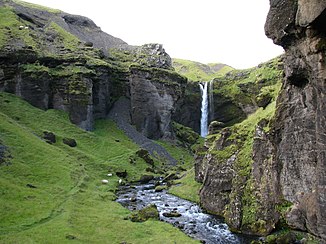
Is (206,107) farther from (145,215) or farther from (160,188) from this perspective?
(145,215)

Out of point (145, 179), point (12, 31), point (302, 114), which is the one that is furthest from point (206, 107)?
point (302, 114)

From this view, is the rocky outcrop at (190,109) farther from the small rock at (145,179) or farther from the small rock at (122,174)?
the small rock at (145,179)

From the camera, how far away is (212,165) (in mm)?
57625

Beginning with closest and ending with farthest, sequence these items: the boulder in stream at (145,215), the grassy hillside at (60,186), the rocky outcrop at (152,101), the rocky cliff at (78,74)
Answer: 1. the grassy hillside at (60,186)
2. the boulder in stream at (145,215)
3. the rocky cliff at (78,74)
4. the rocky outcrop at (152,101)

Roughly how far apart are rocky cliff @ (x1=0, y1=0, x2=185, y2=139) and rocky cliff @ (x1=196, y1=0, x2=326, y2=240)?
252 feet

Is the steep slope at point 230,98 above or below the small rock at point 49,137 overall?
above

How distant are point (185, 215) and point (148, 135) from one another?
89608mm

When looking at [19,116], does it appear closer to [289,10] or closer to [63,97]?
[63,97]

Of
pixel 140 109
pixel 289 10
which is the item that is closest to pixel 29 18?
pixel 140 109

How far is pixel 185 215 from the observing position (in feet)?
173

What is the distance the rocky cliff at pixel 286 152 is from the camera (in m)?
27.7

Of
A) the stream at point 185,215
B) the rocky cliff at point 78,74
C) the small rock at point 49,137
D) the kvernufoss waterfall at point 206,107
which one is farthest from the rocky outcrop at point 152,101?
the stream at point 185,215

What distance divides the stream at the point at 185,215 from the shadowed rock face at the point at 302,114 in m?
9.24

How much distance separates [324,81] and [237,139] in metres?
30.8
